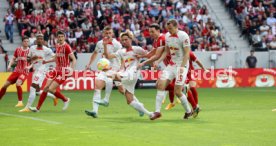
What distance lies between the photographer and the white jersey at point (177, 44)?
17.2m

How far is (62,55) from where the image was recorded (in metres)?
21.1

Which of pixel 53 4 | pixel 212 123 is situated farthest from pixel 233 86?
pixel 212 123

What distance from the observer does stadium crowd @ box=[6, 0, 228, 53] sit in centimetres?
3712

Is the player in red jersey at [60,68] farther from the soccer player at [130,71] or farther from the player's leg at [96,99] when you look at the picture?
the soccer player at [130,71]

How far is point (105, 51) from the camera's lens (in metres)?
19.0

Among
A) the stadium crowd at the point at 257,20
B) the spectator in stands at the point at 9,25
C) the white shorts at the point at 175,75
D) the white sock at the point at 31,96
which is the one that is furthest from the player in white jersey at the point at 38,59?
the stadium crowd at the point at 257,20

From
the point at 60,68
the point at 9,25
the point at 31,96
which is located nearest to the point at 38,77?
the point at 31,96

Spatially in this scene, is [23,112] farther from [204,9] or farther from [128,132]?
[204,9]

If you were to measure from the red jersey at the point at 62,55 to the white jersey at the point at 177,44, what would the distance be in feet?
15.1

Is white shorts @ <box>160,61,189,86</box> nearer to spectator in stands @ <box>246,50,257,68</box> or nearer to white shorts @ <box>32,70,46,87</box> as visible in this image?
white shorts @ <box>32,70,46,87</box>

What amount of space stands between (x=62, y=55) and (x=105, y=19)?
17.8 metres

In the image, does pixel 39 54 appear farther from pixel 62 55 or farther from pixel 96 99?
pixel 96 99

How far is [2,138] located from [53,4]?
2573cm

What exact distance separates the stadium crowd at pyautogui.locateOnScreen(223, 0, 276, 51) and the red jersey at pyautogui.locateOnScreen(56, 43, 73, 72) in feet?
70.9
